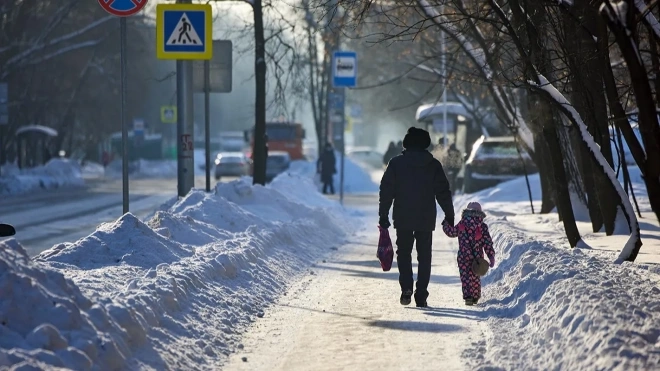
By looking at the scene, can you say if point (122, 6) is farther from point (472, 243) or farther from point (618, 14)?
point (618, 14)

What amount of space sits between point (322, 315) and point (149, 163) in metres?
66.5

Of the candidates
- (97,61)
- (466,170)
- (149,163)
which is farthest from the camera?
(149,163)

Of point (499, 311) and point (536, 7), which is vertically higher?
point (536, 7)

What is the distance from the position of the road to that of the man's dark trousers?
7876 mm

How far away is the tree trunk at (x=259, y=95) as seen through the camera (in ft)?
74.9

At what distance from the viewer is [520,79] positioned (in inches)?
504

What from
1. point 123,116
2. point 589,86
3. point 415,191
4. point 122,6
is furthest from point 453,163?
point 415,191

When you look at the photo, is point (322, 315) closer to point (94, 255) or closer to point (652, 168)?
point (94, 255)

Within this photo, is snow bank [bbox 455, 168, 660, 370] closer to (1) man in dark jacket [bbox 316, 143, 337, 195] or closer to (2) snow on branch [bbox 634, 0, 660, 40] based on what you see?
(2) snow on branch [bbox 634, 0, 660, 40]

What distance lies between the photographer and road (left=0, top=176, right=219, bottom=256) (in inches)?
837

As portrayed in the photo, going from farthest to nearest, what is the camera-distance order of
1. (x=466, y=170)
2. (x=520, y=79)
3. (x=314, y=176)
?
(x=314, y=176)
(x=466, y=170)
(x=520, y=79)

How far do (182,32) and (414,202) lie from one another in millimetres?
6069

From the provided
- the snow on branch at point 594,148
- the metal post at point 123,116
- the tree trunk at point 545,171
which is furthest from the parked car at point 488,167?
the metal post at point 123,116

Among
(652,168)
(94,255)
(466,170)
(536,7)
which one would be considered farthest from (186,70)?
(466,170)
